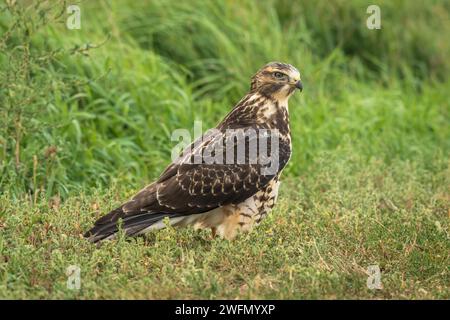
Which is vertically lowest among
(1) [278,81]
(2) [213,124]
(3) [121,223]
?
(3) [121,223]

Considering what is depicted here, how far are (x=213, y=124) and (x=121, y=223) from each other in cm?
355

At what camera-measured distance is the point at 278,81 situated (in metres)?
7.44

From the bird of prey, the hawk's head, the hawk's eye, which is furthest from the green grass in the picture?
the hawk's eye

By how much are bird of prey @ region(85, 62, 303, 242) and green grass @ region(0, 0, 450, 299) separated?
0.16 metres

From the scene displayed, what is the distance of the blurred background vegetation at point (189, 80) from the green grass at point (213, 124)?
0.07 ft

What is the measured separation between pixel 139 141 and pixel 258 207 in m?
2.60

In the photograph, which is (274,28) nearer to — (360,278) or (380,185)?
(380,185)

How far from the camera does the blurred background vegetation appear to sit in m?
8.25

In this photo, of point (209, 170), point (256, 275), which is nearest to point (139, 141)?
point (209, 170)

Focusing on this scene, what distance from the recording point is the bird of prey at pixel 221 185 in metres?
6.88

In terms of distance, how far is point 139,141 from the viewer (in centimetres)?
942

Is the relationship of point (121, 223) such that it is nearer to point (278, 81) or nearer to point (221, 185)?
point (221, 185)

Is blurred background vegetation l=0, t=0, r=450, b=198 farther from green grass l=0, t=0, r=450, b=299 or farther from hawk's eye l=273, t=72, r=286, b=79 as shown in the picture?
hawk's eye l=273, t=72, r=286, b=79

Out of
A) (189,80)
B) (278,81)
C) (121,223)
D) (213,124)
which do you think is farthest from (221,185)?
(189,80)
